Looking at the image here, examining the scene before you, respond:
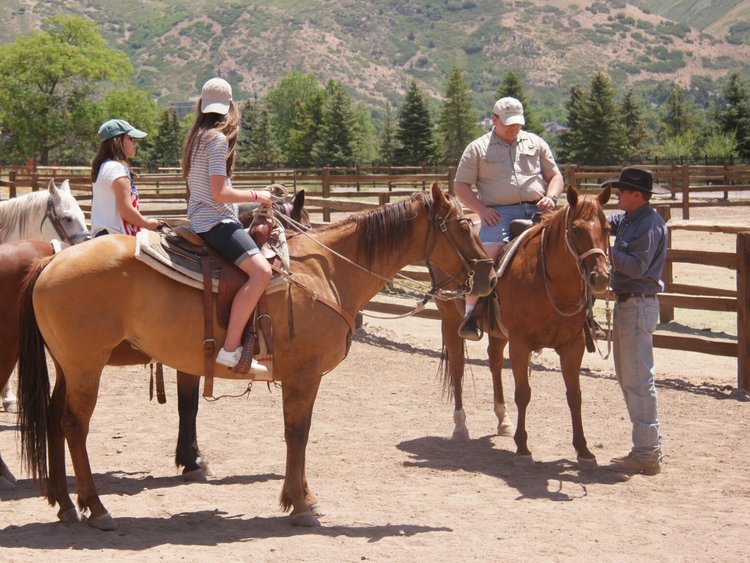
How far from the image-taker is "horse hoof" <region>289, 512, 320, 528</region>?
515cm

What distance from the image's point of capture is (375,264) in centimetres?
562

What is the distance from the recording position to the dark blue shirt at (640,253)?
20.6 ft

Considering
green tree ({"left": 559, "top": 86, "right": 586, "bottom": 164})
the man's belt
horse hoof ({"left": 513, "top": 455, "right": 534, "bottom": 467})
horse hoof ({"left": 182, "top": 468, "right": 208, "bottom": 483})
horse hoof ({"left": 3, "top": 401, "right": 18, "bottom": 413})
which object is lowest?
horse hoof ({"left": 513, "top": 455, "right": 534, "bottom": 467})

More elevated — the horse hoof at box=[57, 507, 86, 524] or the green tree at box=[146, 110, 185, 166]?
the green tree at box=[146, 110, 185, 166]

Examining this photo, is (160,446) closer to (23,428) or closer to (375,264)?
(23,428)

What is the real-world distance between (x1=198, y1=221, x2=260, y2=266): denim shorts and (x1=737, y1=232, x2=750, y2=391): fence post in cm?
546

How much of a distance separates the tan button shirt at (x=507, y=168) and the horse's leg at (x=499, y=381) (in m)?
1.15

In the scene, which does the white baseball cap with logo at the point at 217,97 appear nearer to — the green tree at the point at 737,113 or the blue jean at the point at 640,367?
the blue jean at the point at 640,367

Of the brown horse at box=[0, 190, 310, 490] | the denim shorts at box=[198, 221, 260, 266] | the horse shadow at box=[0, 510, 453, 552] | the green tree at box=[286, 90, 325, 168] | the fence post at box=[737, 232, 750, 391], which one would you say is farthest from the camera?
the green tree at box=[286, 90, 325, 168]

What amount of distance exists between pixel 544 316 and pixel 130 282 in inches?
120

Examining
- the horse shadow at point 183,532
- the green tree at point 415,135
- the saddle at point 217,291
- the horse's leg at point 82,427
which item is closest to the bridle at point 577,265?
the horse shadow at point 183,532

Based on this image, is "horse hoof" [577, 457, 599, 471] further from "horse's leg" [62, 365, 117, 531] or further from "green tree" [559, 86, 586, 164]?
"green tree" [559, 86, 586, 164]

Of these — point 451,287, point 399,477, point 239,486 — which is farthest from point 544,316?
point 239,486

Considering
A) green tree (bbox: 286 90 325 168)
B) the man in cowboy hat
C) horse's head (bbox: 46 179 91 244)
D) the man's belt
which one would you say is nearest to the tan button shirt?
the man in cowboy hat
